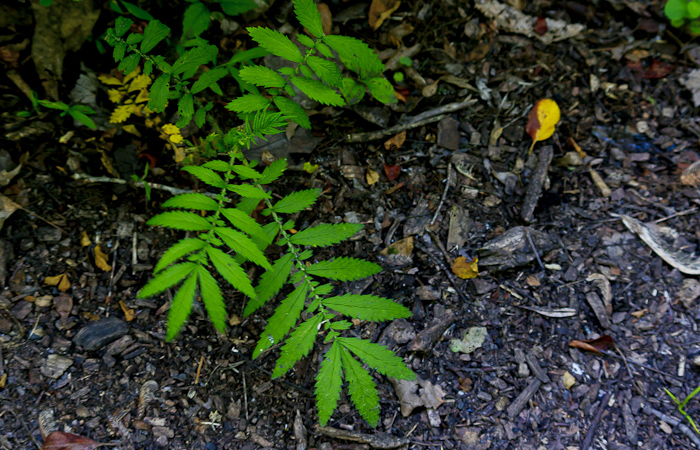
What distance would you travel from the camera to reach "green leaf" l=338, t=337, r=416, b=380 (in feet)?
5.87

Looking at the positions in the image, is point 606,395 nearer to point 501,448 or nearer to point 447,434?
point 501,448

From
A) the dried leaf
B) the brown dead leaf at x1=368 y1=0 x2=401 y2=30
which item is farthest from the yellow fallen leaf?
the dried leaf

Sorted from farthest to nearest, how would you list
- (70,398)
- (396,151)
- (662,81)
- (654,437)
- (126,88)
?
1. (662,81)
2. (396,151)
3. (126,88)
4. (654,437)
5. (70,398)

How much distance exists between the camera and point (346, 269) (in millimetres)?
1896

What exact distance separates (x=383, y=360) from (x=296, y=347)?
14.4 inches

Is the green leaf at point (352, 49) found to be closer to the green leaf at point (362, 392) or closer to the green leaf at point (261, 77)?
the green leaf at point (261, 77)

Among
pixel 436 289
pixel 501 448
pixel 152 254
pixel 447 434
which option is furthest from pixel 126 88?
pixel 501 448

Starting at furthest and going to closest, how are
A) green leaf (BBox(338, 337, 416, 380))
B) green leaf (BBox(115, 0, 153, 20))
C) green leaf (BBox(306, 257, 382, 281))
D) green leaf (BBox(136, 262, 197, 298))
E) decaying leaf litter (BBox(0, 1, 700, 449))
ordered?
green leaf (BBox(115, 0, 153, 20)), decaying leaf litter (BBox(0, 1, 700, 449)), green leaf (BBox(306, 257, 382, 281)), green leaf (BBox(338, 337, 416, 380)), green leaf (BBox(136, 262, 197, 298))

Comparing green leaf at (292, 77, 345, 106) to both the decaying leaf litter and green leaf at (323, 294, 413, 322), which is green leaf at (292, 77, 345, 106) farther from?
green leaf at (323, 294, 413, 322)

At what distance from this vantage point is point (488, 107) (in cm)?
289

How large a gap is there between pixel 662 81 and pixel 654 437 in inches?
93.2

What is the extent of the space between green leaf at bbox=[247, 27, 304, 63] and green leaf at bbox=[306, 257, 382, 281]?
0.92 m

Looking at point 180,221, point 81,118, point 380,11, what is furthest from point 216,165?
point 380,11

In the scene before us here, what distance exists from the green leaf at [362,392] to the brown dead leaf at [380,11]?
216cm
